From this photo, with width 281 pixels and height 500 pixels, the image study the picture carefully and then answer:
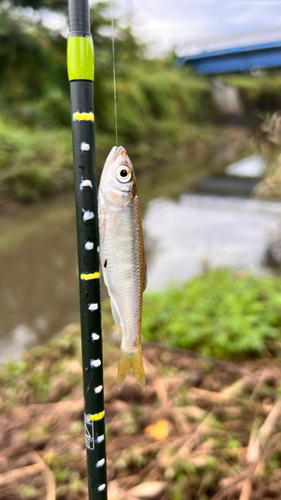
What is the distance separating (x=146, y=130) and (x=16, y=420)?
12584 millimetres

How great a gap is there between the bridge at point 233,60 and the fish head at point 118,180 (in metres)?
13.7

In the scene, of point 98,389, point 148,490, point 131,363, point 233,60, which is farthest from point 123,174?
point 233,60

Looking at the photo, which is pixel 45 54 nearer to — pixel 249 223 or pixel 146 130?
pixel 146 130

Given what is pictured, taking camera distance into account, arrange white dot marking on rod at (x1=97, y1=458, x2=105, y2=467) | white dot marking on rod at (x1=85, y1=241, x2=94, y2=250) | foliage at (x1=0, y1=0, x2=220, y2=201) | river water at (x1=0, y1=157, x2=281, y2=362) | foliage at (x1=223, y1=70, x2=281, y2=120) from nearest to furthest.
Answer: white dot marking on rod at (x1=85, y1=241, x2=94, y2=250) < white dot marking on rod at (x1=97, y1=458, x2=105, y2=467) < river water at (x1=0, y1=157, x2=281, y2=362) < foliage at (x1=0, y1=0, x2=220, y2=201) < foliage at (x1=223, y1=70, x2=281, y2=120)

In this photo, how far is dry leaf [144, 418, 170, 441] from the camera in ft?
6.94

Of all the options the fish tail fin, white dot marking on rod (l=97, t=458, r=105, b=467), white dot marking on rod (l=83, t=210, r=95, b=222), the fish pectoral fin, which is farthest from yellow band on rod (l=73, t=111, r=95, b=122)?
white dot marking on rod (l=97, t=458, r=105, b=467)

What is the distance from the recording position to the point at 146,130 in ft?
45.1

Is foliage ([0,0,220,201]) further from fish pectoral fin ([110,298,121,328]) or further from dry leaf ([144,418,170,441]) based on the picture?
fish pectoral fin ([110,298,121,328])

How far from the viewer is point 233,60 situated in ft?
57.6

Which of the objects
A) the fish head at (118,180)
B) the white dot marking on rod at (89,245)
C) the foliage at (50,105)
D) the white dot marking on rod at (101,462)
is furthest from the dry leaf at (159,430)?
the foliage at (50,105)

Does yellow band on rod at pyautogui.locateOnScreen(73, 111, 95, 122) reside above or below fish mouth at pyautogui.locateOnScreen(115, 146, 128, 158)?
above

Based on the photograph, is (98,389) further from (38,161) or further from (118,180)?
(38,161)

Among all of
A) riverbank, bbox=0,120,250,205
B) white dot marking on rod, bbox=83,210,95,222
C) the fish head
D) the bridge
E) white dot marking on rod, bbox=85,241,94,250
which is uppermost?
the bridge

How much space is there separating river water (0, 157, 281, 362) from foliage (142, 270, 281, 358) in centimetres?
99
